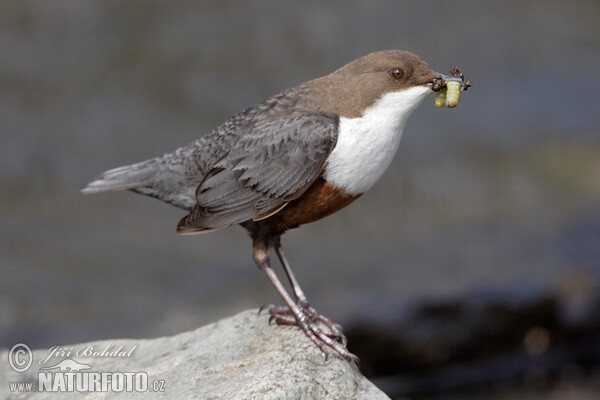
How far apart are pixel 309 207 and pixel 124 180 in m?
1.02

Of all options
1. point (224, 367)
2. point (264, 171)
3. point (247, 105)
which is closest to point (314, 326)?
point (224, 367)

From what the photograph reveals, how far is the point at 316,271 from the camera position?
23.4 ft

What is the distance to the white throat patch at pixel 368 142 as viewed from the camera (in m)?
3.52

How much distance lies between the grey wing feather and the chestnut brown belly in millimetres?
63

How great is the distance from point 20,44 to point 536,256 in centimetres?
606

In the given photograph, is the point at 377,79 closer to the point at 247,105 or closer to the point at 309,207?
the point at 309,207

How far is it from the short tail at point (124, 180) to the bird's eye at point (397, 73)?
51.4 inches

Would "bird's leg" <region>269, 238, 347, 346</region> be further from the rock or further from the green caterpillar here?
the green caterpillar

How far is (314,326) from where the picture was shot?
3656mm

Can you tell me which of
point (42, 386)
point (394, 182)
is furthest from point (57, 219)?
point (42, 386)

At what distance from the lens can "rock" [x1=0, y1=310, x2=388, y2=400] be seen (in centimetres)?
324
